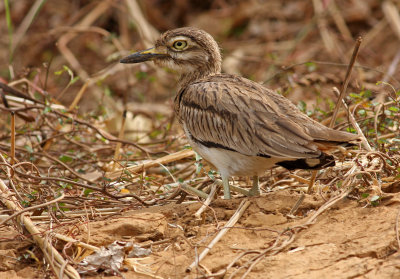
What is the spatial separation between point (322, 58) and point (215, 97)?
549 cm

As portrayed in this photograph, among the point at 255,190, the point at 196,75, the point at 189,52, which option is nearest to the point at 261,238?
the point at 255,190

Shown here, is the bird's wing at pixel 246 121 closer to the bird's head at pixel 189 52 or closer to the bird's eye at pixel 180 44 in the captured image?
the bird's head at pixel 189 52

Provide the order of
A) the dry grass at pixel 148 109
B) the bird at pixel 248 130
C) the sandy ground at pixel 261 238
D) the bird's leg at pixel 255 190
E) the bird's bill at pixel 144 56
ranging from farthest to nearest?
the bird's bill at pixel 144 56, the bird's leg at pixel 255 190, the dry grass at pixel 148 109, the bird at pixel 248 130, the sandy ground at pixel 261 238

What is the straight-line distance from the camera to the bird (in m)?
3.82

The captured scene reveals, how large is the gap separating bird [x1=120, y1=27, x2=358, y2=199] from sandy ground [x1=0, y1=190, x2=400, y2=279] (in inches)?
9.7

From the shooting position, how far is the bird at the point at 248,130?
3.82 m

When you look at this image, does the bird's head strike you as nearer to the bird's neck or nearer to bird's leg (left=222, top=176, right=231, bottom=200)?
the bird's neck

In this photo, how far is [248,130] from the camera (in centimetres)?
402

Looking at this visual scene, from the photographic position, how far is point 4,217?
152 inches

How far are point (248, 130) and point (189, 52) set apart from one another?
114 cm

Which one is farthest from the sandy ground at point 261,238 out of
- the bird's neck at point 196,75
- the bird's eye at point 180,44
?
the bird's eye at point 180,44

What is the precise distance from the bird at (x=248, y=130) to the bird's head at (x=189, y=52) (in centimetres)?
19

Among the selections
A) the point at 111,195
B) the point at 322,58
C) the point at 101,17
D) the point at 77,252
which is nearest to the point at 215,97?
the point at 111,195

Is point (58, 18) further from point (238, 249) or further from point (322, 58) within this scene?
point (238, 249)
